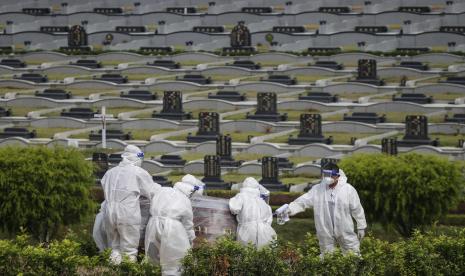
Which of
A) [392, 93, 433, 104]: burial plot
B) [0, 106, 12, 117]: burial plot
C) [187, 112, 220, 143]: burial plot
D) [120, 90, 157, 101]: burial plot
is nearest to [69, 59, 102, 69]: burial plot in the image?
[120, 90, 157, 101]: burial plot

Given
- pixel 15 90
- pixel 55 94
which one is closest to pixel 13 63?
pixel 15 90

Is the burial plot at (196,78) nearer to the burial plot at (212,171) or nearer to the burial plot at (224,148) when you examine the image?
the burial plot at (224,148)

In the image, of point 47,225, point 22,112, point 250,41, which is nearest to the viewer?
point 47,225

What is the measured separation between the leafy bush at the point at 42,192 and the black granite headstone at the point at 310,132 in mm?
19214

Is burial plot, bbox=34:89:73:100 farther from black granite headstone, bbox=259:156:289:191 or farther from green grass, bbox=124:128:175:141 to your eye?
black granite headstone, bbox=259:156:289:191

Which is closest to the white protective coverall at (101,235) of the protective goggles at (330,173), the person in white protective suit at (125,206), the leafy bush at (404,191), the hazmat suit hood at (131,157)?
the person in white protective suit at (125,206)

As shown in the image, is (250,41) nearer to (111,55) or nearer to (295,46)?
(295,46)

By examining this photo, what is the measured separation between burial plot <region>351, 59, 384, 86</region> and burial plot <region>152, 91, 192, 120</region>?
10282 mm

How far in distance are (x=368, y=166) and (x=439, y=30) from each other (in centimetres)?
4029

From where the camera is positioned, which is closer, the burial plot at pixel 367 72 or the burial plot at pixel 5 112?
the burial plot at pixel 5 112

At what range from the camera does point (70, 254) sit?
24.8 meters

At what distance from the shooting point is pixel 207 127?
62.4 metres

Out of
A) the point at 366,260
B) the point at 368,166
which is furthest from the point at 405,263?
the point at 368,166

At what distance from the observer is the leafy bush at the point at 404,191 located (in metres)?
42.8
